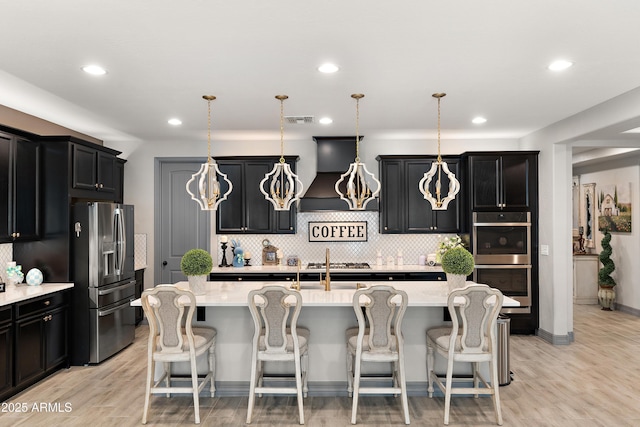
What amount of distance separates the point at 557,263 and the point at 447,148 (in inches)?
88.2

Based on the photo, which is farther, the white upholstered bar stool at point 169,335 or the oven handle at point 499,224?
the oven handle at point 499,224

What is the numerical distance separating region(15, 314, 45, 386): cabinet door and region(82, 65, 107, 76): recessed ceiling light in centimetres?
230

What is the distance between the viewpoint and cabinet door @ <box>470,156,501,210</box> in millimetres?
6160

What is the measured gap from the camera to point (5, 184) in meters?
4.31

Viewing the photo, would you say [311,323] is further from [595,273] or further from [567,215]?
[595,273]

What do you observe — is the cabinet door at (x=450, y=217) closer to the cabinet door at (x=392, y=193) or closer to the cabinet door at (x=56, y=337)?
the cabinet door at (x=392, y=193)

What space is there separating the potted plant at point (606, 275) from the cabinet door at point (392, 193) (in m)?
3.97

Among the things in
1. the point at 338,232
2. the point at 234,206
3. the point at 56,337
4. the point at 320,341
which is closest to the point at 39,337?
the point at 56,337

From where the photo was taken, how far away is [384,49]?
3.15m

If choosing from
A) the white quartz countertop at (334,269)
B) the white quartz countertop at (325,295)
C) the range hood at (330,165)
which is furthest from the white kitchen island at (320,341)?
the range hood at (330,165)

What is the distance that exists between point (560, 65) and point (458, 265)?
179 cm

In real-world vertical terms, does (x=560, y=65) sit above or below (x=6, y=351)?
above

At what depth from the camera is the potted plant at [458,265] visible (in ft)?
12.8

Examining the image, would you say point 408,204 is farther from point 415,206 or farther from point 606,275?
point 606,275
